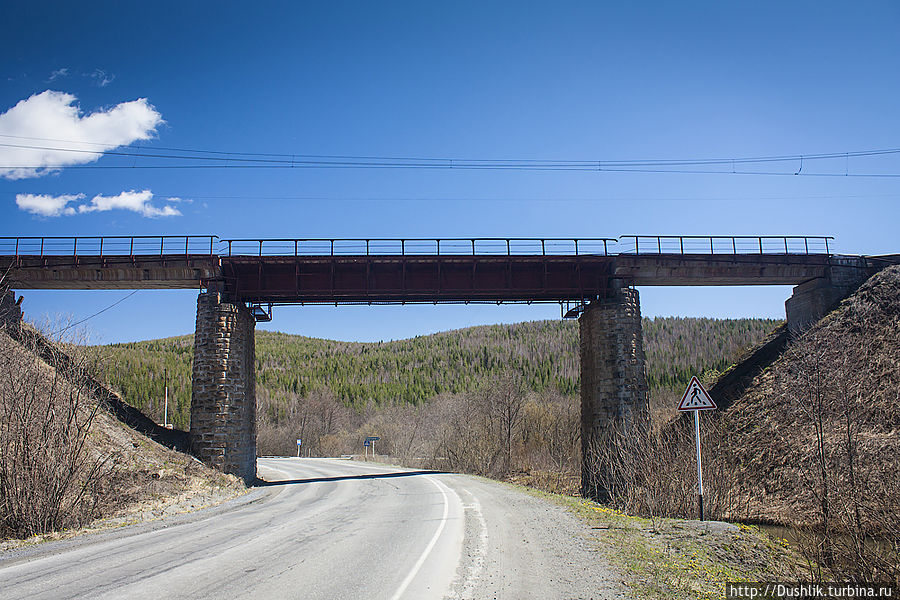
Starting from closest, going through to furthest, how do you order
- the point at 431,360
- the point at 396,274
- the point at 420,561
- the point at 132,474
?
the point at 420,561 → the point at 132,474 → the point at 396,274 → the point at 431,360

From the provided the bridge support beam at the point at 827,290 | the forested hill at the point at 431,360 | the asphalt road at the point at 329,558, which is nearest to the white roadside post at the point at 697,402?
the asphalt road at the point at 329,558

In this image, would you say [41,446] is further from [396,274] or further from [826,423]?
[826,423]

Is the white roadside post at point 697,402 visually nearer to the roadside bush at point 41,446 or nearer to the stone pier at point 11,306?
the roadside bush at point 41,446

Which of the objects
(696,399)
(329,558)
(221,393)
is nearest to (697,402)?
(696,399)

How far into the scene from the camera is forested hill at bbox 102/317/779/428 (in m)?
105

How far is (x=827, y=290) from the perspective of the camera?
34094 mm

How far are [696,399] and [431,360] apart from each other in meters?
137

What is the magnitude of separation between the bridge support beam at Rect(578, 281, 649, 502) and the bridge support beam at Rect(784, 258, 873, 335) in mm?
10131

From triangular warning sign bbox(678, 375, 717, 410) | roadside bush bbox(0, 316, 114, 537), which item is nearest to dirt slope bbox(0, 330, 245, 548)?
roadside bush bbox(0, 316, 114, 537)

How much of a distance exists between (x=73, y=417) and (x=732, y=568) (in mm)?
15258

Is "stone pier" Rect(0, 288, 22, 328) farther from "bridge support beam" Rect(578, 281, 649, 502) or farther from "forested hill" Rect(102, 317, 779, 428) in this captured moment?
"forested hill" Rect(102, 317, 779, 428)

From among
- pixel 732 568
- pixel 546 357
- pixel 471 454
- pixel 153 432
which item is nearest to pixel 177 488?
pixel 153 432

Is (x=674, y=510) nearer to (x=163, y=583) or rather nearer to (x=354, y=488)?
(x=163, y=583)

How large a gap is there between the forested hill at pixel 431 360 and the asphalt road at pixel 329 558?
80.8 metres
